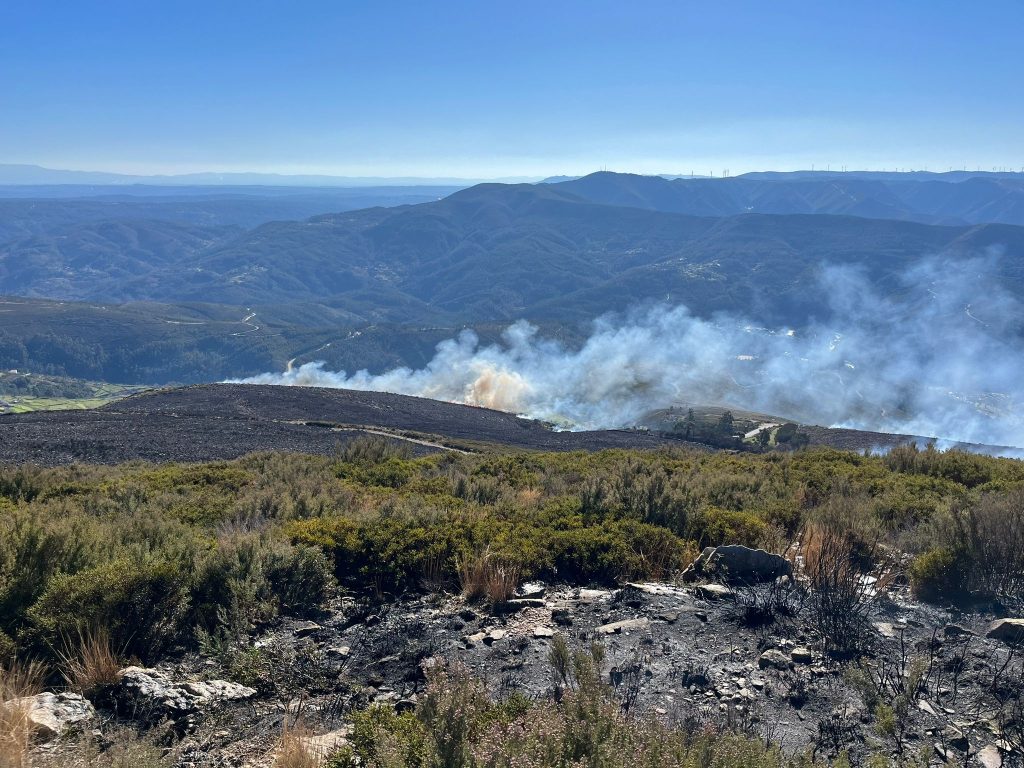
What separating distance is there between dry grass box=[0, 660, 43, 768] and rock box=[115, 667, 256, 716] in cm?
58

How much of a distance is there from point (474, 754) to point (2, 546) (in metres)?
5.44

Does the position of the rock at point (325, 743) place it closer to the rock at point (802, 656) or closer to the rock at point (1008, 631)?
the rock at point (802, 656)

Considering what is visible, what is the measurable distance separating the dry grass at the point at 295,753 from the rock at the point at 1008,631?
573cm

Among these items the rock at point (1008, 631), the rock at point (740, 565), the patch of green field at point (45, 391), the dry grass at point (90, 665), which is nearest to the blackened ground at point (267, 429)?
the rock at point (740, 565)

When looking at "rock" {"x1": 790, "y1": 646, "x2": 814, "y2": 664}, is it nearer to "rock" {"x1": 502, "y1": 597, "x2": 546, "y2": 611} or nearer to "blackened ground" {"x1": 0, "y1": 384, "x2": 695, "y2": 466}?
"rock" {"x1": 502, "y1": 597, "x2": 546, "y2": 611}

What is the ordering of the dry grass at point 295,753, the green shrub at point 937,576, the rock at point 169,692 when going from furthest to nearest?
1. the green shrub at point 937,576
2. the rock at point 169,692
3. the dry grass at point 295,753

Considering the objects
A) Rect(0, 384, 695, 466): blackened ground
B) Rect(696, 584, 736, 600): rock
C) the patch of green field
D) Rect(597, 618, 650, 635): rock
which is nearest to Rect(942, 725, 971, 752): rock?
Rect(597, 618, 650, 635): rock

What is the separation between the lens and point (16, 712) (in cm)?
410

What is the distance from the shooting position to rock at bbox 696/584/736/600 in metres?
7.12

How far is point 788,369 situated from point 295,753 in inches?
4334

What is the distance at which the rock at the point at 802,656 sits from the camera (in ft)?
18.5

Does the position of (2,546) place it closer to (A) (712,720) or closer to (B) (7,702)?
(B) (7,702)

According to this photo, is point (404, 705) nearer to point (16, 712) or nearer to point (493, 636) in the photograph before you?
point (493, 636)

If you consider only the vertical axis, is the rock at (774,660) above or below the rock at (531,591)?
above
